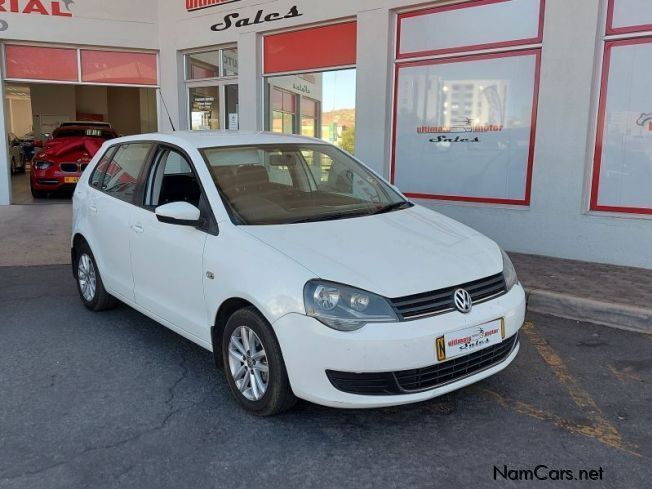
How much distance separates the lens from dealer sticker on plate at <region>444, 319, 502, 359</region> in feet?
10.2

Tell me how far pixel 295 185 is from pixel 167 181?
38.8 inches

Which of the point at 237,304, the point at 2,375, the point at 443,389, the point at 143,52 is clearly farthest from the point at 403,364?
the point at 143,52

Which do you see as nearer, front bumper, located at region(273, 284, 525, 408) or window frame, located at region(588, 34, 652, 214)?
front bumper, located at region(273, 284, 525, 408)

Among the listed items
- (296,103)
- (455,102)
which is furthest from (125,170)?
(296,103)

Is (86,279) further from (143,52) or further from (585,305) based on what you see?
(143,52)

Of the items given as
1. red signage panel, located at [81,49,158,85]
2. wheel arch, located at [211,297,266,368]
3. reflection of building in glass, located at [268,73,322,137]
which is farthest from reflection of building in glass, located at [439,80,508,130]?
red signage panel, located at [81,49,158,85]

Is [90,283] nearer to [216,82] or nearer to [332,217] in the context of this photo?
[332,217]

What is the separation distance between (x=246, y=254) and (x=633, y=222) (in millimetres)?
5049

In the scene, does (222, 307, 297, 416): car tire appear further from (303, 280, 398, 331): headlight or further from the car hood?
the car hood

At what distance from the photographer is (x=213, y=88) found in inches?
477

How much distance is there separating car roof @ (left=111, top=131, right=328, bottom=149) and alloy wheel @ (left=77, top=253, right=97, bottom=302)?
4.03 ft

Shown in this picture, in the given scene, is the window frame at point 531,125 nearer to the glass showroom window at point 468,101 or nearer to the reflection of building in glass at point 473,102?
the glass showroom window at point 468,101

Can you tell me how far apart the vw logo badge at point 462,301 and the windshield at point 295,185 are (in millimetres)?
1040

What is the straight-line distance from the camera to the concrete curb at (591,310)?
505 cm
